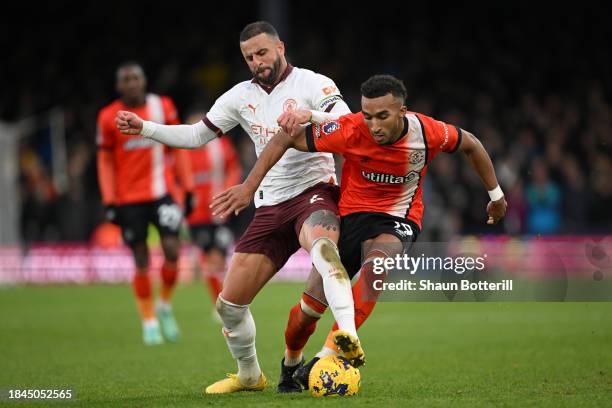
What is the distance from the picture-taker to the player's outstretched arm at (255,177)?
6.43 metres

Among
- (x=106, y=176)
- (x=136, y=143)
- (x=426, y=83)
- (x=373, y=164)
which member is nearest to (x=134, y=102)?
(x=136, y=143)

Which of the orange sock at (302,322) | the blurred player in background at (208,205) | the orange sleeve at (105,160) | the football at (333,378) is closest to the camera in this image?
the football at (333,378)

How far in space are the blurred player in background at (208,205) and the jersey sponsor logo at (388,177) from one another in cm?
579

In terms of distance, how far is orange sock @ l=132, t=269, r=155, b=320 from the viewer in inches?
427

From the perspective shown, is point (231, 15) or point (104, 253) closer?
point (104, 253)

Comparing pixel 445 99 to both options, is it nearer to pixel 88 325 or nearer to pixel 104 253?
pixel 104 253

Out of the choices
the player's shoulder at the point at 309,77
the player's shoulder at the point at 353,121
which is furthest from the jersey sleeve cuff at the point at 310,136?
the player's shoulder at the point at 309,77

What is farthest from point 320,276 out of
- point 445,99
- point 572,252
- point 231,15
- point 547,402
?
point 231,15

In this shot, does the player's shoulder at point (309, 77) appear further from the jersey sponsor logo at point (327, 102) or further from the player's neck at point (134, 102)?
the player's neck at point (134, 102)

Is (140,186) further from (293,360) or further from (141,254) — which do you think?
(293,360)

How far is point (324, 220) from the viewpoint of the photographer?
21.6ft

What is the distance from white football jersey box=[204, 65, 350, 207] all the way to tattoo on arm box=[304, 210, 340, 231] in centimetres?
38

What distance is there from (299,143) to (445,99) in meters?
14.7

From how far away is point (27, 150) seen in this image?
2209 centimetres
